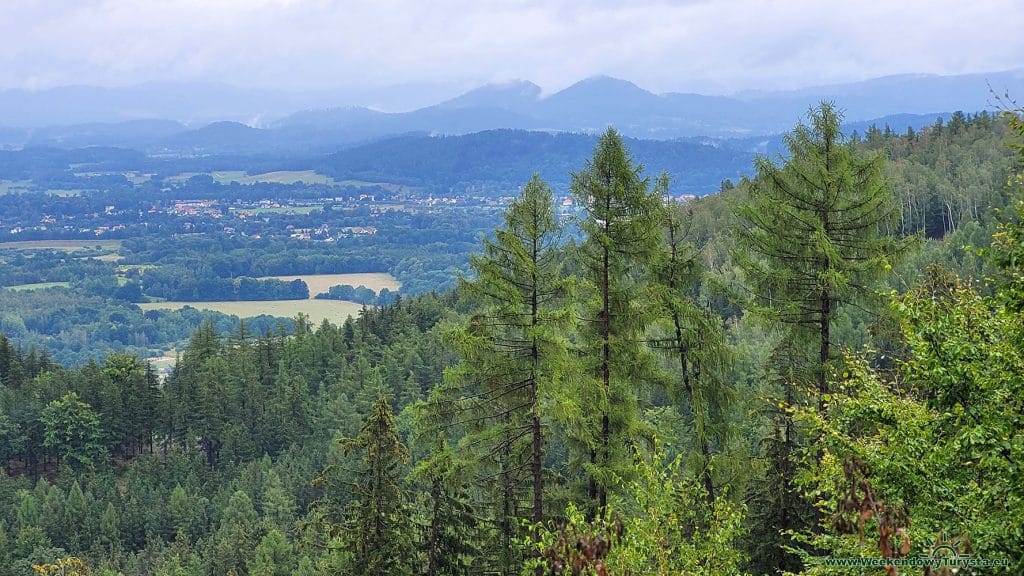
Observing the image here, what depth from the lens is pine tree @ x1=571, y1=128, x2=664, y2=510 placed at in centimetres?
1556

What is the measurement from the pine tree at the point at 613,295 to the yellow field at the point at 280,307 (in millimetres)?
130131

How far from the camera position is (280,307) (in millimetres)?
161375

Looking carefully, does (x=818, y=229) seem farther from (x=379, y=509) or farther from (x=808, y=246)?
(x=379, y=509)

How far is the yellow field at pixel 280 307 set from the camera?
15100 centimetres

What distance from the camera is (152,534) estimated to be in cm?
4869

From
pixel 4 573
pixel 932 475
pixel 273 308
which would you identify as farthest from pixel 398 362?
pixel 273 308

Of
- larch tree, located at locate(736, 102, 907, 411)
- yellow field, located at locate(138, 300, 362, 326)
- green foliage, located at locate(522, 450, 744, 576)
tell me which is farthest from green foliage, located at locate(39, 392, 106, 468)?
yellow field, located at locate(138, 300, 362, 326)

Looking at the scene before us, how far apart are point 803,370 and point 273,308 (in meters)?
154

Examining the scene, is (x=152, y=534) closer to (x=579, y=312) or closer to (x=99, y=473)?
(x=99, y=473)

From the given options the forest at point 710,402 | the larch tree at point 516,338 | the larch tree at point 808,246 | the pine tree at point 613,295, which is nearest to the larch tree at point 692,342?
the forest at point 710,402

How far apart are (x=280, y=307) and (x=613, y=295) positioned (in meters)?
153

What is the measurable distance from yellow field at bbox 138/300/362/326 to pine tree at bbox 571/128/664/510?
130131 millimetres

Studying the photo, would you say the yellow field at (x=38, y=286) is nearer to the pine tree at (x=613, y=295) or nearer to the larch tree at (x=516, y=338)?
the larch tree at (x=516, y=338)

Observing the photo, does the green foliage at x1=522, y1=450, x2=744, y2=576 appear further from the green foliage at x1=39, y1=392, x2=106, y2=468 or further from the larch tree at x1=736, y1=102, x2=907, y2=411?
the green foliage at x1=39, y1=392, x2=106, y2=468
